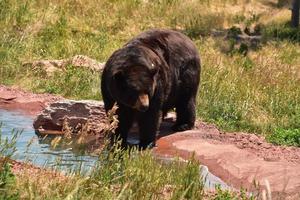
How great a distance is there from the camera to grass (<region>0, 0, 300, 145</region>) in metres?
12.3

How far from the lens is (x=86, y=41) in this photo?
1750 cm

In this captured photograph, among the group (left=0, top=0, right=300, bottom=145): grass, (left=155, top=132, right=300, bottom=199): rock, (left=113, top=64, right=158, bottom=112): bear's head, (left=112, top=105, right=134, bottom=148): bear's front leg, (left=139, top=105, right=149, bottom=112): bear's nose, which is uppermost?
(left=113, top=64, right=158, bottom=112): bear's head

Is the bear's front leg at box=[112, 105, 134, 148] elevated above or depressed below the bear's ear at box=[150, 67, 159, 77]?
below

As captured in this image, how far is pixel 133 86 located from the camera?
8594 mm

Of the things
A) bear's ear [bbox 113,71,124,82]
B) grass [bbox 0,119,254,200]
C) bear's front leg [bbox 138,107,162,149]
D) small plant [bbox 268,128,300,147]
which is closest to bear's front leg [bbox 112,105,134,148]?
bear's front leg [bbox 138,107,162,149]

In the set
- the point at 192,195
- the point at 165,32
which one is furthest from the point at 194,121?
the point at 192,195

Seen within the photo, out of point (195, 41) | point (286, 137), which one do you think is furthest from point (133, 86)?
point (195, 41)

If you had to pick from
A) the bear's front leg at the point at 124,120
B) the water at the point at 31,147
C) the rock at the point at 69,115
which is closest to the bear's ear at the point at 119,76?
the bear's front leg at the point at 124,120

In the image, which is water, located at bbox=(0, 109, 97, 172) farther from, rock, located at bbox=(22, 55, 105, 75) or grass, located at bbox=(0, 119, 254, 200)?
rock, located at bbox=(22, 55, 105, 75)

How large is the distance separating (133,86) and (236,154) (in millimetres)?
1692

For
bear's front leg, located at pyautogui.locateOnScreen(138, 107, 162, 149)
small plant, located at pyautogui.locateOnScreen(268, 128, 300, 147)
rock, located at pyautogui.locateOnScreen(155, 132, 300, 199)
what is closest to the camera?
rock, located at pyautogui.locateOnScreen(155, 132, 300, 199)

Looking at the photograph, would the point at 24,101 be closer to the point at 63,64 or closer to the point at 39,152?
the point at 63,64

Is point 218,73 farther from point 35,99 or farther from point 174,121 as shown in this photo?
point 35,99

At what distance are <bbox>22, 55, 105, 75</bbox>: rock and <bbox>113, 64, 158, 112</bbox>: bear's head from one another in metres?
5.56
